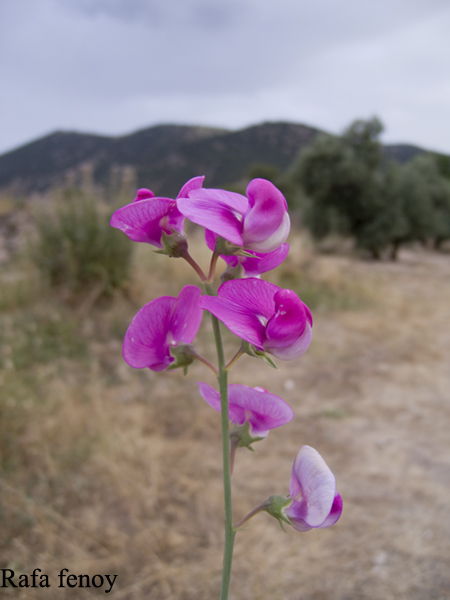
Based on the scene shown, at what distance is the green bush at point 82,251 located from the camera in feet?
14.3

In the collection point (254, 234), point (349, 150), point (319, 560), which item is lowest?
point (319, 560)

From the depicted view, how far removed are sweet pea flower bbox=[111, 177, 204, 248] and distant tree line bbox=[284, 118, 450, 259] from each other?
11.6 m

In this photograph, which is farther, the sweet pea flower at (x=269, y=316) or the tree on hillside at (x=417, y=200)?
the tree on hillside at (x=417, y=200)

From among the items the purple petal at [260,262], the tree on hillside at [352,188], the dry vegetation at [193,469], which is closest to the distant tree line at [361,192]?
the tree on hillside at [352,188]

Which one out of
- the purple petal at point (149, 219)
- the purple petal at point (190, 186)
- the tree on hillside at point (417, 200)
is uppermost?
the tree on hillside at point (417, 200)

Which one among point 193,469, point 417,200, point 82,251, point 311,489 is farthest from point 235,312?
point 417,200

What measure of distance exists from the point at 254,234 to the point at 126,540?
1.86m

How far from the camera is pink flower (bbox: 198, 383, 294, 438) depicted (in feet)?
1.78

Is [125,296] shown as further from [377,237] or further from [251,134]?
[251,134]

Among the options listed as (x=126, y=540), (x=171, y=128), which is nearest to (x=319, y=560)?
(x=126, y=540)

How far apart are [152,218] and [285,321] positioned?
190 millimetres

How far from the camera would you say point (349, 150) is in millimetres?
11820

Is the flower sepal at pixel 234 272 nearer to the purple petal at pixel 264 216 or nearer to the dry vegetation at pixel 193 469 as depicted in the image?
the purple petal at pixel 264 216

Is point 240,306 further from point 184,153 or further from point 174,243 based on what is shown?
point 184,153
